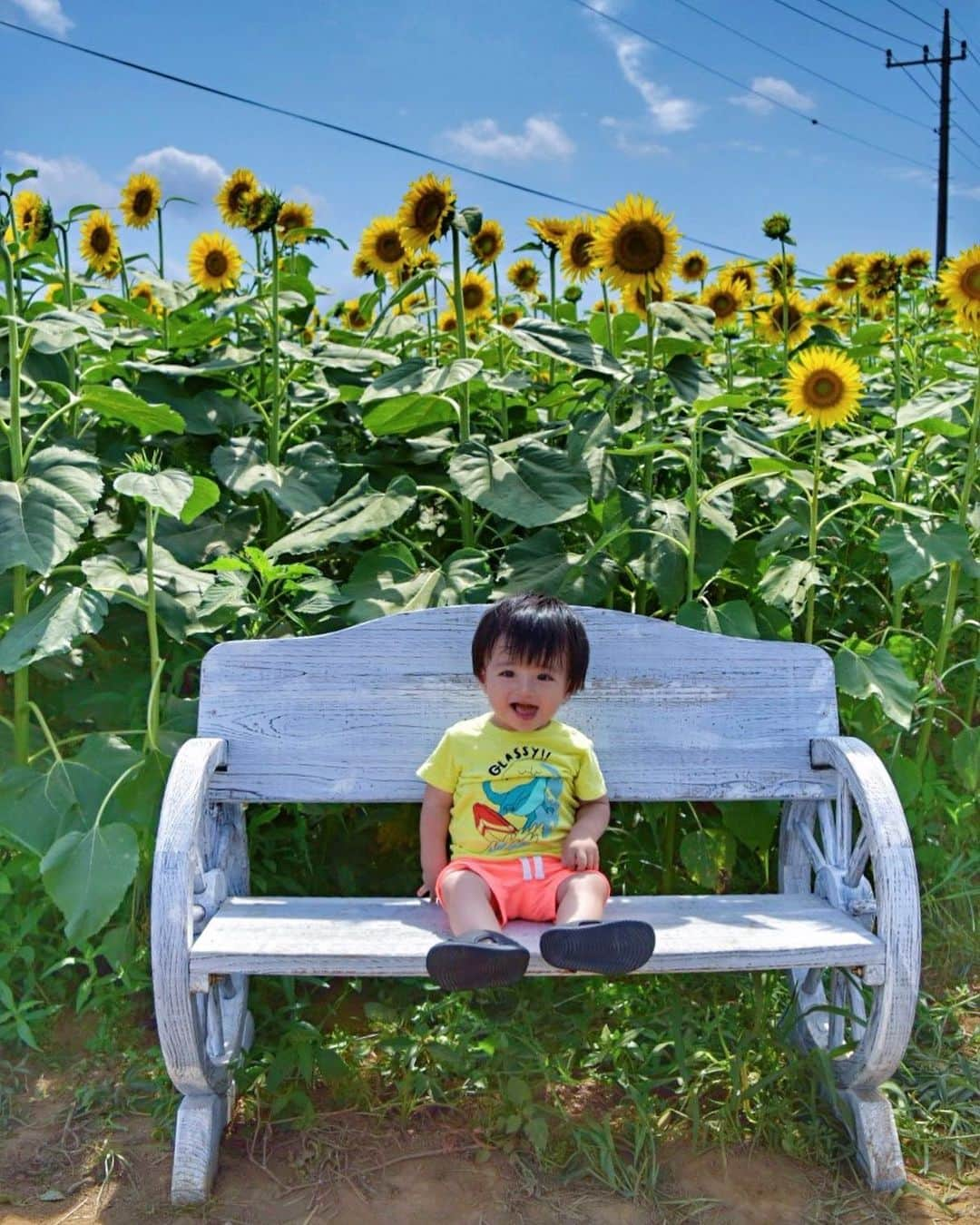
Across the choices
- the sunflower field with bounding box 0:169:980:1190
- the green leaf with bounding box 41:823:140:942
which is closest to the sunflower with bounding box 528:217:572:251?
the sunflower field with bounding box 0:169:980:1190

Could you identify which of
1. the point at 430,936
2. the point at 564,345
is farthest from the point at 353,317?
the point at 430,936

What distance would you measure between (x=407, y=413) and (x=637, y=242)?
674 millimetres

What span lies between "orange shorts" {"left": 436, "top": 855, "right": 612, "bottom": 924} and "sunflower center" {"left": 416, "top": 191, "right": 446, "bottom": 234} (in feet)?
4.76

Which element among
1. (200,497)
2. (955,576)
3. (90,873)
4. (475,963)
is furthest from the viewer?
(955,576)

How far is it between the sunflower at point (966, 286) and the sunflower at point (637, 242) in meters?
0.63

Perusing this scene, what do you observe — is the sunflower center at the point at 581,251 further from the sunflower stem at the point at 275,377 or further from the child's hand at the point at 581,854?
the child's hand at the point at 581,854

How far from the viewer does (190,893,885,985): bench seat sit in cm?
215

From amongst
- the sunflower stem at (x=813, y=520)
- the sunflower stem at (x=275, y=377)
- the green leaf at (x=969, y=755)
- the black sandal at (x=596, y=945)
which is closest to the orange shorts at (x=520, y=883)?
the black sandal at (x=596, y=945)

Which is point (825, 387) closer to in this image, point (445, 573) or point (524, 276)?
point (445, 573)

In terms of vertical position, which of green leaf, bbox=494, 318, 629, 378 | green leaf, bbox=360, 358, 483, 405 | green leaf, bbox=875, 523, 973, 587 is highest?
green leaf, bbox=494, 318, 629, 378

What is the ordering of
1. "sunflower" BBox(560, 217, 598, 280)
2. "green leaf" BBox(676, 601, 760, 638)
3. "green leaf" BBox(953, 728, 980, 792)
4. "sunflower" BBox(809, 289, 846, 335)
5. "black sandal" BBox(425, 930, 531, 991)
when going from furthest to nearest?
1. "sunflower" BBox(809, 289, 846, 335)
2. "sunflower" BBox(560, 217, 598, 280)
3. "green leaf" BBox(953, 728, 980, 792)
4. "green leaf" BBox(676, 601, 760, 638)
5. "black sandal" BBox(425, 930, 531, 991)

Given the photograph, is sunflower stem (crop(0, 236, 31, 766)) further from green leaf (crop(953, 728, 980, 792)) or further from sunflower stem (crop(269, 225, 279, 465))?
green leaf (crop(953, 728, 980, 792))

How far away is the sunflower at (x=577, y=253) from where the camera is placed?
11.5 ft

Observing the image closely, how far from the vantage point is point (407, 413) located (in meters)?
3.24
